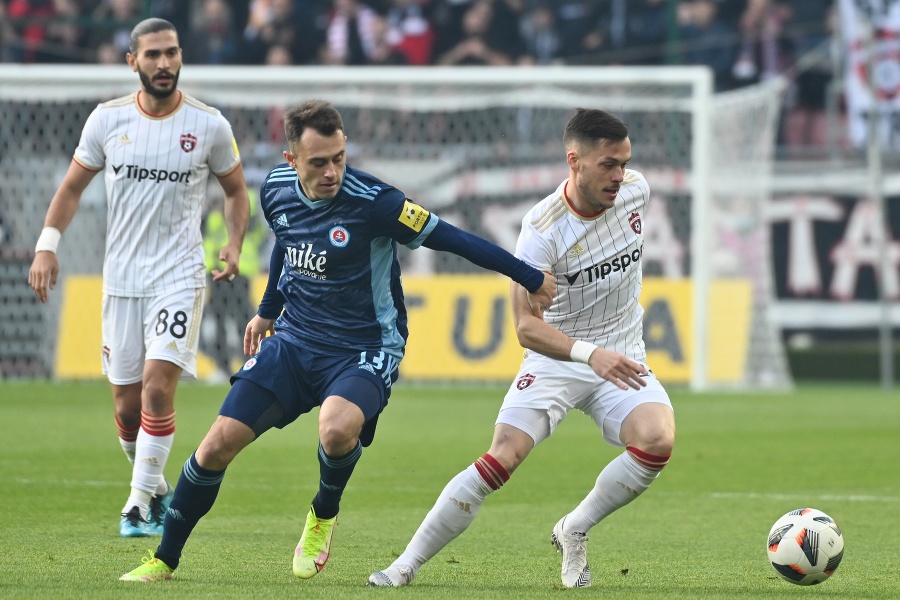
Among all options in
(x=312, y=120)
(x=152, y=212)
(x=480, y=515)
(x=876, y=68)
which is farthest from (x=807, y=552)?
(x=876, y=68)

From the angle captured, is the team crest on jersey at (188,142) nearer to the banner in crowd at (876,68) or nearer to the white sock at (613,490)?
the white sock at (613,490)

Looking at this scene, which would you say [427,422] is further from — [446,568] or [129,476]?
[446,568]

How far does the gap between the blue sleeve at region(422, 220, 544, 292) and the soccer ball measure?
1.47m

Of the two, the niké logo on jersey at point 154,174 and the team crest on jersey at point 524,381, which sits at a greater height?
the niké logo on jersey at point 154,174

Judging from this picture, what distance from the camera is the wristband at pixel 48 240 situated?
7.62 meters

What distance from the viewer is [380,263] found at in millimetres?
6359

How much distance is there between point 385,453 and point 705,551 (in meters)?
4.79

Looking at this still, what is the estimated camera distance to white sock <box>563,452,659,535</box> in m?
6.32

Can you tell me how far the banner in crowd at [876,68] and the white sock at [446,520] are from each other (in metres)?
13.5

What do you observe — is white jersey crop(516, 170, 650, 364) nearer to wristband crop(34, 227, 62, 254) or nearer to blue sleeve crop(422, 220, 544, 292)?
blue sleeve crop(422, 220, 544, 292)

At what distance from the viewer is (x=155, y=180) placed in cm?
792

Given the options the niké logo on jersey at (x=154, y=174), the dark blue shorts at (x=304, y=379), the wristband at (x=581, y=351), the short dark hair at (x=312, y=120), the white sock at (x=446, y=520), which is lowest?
the white sock at (x=446, y=520)

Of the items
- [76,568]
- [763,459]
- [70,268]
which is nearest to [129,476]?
[76,568]

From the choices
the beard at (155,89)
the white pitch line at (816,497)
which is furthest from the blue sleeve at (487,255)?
the white pitch line at (816,497)
